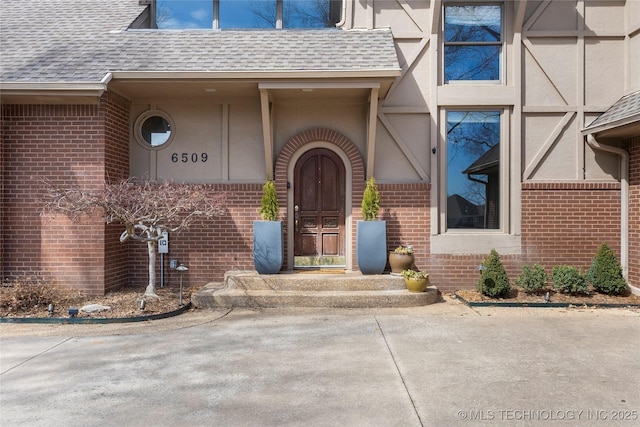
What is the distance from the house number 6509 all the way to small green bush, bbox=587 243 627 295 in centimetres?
744

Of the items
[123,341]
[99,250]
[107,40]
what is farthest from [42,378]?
[107,40]

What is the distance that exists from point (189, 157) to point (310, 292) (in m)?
3.59

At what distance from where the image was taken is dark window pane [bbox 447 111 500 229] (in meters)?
8.98

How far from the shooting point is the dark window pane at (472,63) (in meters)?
9.03

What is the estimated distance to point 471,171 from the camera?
905 centimetres

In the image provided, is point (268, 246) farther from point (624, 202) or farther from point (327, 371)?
point (624, 202)

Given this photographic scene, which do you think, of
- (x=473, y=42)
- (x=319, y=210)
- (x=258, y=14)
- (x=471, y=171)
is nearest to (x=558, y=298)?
(x=471, y=171)

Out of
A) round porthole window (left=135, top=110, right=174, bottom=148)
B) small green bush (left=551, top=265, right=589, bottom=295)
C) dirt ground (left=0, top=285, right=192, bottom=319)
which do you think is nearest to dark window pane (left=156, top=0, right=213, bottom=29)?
round porthole window (left=135, top=110, right=174, bottom=148)

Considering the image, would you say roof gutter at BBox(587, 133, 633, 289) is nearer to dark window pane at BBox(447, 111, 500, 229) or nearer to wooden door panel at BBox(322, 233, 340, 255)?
dark window pane at BBox(447, 111, 500, 229)

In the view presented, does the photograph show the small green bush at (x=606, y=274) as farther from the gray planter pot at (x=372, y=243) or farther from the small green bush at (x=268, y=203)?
the small green bush at (x=268, y=203)

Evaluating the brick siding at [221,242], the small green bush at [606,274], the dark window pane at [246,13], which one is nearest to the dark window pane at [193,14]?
the dark window pane at [246,13]

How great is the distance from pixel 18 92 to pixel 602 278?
10461mm

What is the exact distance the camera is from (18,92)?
301 inches

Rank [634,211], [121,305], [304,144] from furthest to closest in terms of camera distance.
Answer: [304,144] → [634,211] → [121,305]
